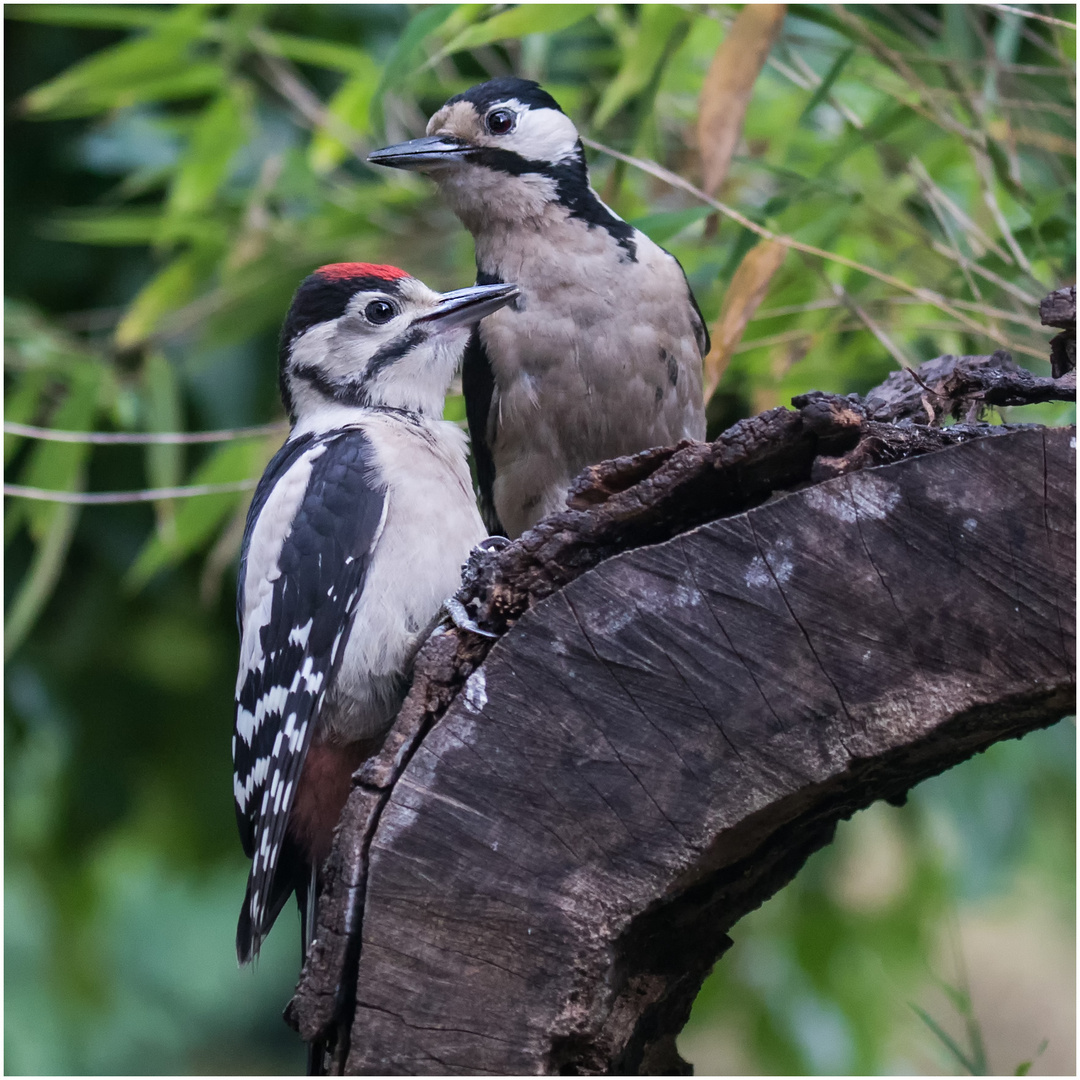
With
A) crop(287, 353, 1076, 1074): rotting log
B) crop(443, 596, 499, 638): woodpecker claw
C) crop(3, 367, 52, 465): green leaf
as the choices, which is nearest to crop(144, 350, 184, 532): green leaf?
crop(3, 367, 52, 465): green leaf

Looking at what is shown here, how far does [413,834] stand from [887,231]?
5.47 ft

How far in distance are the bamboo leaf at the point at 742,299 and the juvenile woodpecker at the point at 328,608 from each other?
349 mm

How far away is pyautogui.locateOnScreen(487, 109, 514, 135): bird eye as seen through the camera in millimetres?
2225

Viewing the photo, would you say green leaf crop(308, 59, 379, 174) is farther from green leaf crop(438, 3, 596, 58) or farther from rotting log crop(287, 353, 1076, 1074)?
rotting log crop(287, 353, 1076, 1074)

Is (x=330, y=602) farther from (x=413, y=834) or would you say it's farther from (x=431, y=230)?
(x=431, y=230)

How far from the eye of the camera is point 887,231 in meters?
2.49

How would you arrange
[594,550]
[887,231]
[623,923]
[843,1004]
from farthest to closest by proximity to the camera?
1. [843,1004]
2. [887,231]
3. [594,550]
4. [623,923]

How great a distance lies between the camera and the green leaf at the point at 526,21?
7.13 feet

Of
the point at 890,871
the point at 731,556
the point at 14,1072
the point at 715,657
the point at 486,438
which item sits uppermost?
the point at 486,438

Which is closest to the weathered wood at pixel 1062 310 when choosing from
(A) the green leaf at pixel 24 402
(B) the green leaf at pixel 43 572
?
(B) the green leaf at pixel 43 572

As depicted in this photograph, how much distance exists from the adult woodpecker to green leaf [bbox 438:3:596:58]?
91mm

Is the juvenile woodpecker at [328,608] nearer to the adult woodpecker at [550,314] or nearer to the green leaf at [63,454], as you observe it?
the adult woodpecker at [550,314]

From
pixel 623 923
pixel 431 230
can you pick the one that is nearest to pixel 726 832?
pixel 623 923

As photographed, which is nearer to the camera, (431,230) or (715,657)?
(715,657)
